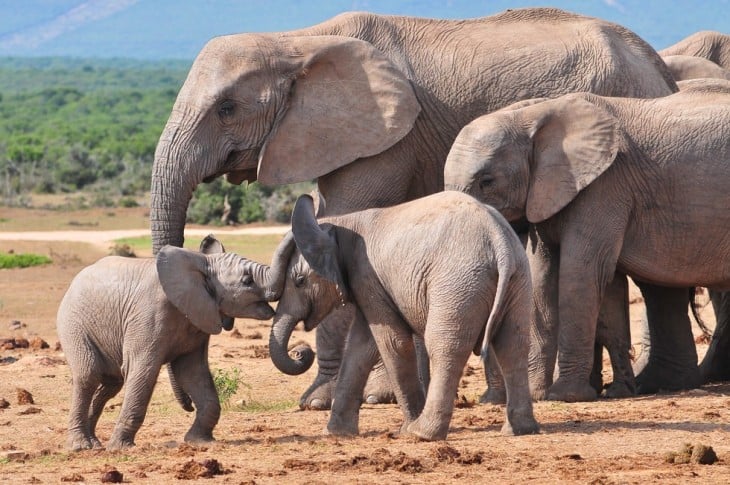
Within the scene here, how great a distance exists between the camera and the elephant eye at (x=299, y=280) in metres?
9.45

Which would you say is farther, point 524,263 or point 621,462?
point 524,263

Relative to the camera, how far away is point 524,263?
9.02 m

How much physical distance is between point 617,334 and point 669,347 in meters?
0.73

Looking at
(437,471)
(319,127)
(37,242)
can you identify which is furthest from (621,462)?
(37,242)

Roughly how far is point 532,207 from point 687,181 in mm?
1105

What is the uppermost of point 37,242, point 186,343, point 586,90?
point 586,90

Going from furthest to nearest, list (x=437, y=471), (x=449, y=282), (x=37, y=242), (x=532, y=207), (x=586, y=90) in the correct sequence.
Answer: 1. (x=37, y=242)
2. (x=586, y=90)
3. (x=532, y=207)
4. (x=449, y=282)
5. (x=437, y=471)

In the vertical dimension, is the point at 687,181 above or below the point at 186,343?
above

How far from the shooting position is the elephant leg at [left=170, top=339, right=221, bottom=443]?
944 centimetres

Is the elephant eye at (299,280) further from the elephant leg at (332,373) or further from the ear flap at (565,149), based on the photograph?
the ear flap at (565,149)

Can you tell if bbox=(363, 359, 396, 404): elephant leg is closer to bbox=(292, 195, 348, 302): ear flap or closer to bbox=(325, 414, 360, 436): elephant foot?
bbox=(325, 414, 360, 436): elephant foot

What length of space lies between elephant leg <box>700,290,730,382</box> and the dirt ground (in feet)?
1.50

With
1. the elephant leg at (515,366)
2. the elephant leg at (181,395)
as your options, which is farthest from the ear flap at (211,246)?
the elephant leg at (515,366)

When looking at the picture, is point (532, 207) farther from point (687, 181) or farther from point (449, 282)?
point (449, 282)
